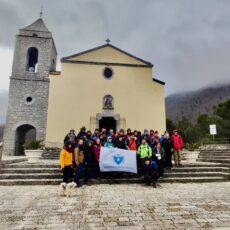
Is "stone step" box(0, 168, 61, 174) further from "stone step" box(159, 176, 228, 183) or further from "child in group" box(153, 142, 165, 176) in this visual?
"stone step" box(159, 176, 228, 183)

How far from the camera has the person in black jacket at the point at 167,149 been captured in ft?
26.9

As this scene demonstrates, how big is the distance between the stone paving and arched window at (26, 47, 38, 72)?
1542 cm

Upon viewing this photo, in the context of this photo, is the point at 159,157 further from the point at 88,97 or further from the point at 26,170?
the point at 88,97

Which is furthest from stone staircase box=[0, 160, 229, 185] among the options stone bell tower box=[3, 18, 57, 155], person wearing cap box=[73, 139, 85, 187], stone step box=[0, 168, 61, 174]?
stone bell tower box=[3, 18, 57, 155]

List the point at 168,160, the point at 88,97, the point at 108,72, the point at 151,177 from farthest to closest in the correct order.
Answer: the point at 108,72
the point at 88,97
the point at 168,160
the point at 151,177

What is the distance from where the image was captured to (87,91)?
15.8 m

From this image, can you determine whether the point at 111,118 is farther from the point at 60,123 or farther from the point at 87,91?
the point at 60,123

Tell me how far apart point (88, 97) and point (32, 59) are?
881 centimetres

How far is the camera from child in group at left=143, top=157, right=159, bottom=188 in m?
6.68

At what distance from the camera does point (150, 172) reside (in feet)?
22.4

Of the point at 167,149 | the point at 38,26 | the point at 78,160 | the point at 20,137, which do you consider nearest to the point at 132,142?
the point at 167,149

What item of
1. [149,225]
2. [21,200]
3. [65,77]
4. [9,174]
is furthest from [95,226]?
[65,77]

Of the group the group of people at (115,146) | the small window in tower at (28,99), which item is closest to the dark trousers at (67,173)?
the group of people at (115,146)

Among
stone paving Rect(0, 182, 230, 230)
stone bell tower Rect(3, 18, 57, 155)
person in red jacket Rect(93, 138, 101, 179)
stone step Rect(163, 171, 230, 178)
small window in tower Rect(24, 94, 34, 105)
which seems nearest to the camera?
stone paving Rect(0, 182, 230, 230)
